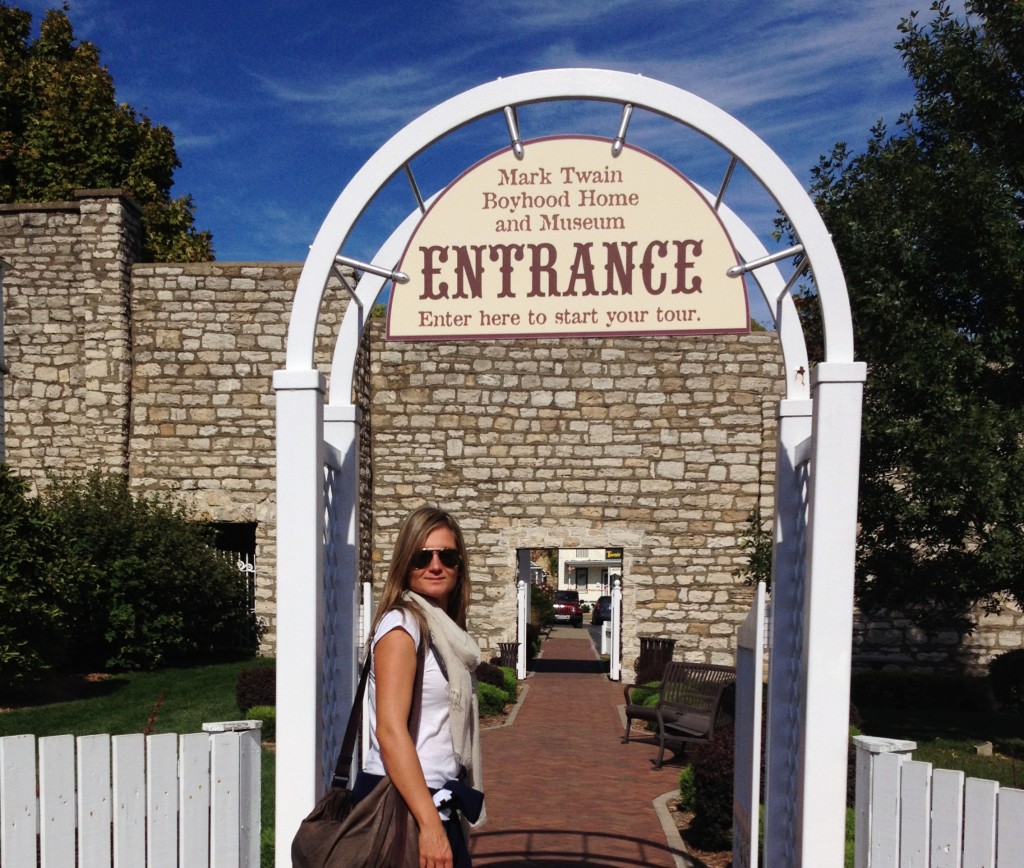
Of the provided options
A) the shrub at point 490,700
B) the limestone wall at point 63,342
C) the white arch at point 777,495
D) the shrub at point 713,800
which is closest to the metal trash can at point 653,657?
the shrub at point 490,700

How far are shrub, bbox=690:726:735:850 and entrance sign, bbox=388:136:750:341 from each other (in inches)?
142

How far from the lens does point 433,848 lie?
2.64 metres

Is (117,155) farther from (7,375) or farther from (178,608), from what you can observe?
(178,608)

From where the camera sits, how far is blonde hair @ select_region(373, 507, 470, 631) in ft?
9.52

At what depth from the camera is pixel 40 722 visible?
30.6 feet

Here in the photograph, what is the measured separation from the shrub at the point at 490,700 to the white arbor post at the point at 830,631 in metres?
8.45

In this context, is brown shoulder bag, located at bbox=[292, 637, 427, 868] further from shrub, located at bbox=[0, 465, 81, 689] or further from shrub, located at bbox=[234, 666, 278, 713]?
shrub, located at bbox=[0, 465, 81, 689]

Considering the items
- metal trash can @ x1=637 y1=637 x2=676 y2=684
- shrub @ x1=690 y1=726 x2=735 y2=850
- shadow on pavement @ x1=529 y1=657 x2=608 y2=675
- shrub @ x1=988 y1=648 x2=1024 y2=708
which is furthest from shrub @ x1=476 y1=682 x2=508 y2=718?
shrub @ x1=988 y1=648 x2=1024 y2=708

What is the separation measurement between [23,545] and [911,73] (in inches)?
388

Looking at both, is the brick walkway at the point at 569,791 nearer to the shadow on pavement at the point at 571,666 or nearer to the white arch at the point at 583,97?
the white arch at the point at 583,97

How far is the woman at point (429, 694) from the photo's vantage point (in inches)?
104

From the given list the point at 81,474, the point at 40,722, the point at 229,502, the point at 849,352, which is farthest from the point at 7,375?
the point at 849,352

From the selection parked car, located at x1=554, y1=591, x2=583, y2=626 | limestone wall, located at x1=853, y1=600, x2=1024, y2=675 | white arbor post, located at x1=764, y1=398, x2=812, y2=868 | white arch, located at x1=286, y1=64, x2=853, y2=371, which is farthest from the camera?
parked car, located at x1=554, y1=591, x2=583, y2=626

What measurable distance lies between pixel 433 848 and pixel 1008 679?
13.4m
